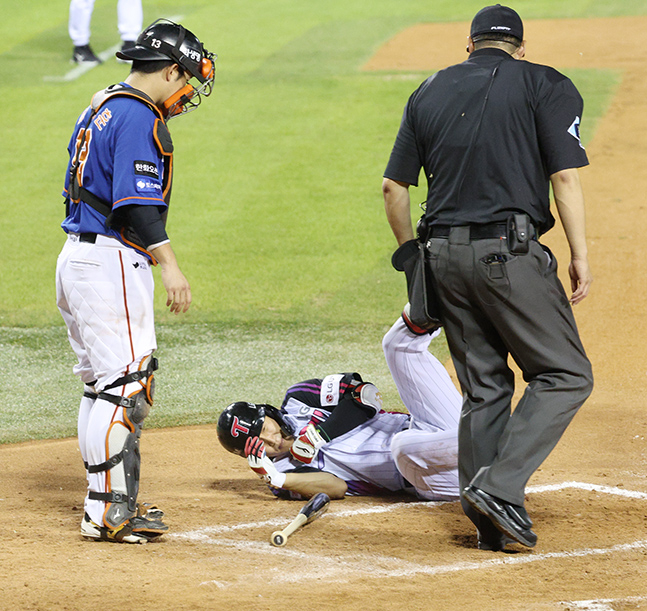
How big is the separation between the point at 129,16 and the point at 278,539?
40.1 ft

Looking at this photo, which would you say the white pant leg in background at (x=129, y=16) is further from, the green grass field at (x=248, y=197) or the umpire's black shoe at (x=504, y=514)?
the umpire's black shoe at (x=504, y=514)

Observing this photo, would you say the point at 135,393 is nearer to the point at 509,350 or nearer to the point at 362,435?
the point at 362,435

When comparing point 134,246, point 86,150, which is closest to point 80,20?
point 86,150

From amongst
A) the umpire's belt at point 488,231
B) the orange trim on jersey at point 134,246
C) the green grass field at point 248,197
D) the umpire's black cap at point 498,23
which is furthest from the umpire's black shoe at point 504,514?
the green grass field at point 248,197

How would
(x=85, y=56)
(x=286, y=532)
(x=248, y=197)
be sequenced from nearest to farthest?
(x=286, y=532)
(x=248, y=197)
(x=85, y=56)

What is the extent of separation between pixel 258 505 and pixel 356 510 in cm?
48

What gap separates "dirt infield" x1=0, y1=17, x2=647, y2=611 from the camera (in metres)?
3.23

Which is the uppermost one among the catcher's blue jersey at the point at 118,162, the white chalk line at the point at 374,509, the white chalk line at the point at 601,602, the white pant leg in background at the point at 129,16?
the white pant leg in background at the point at 129,16

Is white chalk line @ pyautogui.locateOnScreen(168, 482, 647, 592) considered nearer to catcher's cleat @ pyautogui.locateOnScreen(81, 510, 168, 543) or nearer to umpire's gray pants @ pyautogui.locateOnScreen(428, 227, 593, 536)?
catcher's cleat @ pyautogui.locateOnScreen(81, 510, 168, 543)

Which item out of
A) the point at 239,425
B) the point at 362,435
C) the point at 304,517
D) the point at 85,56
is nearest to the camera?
the point at 304,517

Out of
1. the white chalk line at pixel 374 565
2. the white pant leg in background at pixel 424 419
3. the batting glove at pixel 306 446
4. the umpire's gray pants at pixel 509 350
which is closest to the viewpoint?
the white chalk line at pixel 374 565

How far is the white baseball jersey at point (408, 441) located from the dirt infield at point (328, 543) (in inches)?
4.9

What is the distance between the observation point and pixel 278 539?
3.89m

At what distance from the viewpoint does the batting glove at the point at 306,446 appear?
4691 millimetres
